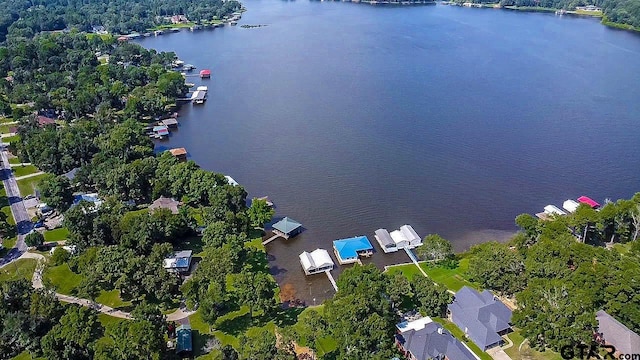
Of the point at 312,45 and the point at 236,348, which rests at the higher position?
the point at 312,45

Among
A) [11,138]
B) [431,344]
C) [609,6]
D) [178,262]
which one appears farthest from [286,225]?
[609,6]

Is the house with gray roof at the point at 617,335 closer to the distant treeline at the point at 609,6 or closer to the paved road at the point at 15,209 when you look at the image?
the paved road at the point at 15,209

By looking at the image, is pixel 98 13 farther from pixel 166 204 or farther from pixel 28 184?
pixel 166 204

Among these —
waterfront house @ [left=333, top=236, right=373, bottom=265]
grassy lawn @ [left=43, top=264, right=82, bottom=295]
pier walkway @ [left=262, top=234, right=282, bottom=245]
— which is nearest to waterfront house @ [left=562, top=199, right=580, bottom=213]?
waterfront house @ [left=333, top=236, right=373, bottom=265]

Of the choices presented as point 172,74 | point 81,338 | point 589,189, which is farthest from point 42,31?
point 589,189

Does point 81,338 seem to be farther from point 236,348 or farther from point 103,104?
point 103,104

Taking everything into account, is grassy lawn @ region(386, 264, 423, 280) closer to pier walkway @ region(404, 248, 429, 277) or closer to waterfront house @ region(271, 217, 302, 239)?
pier walkway @ region(404, 248, 429, 277)

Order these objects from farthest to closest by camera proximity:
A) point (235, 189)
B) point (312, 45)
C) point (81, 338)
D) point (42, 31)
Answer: point (42, 31), point (312, 45), point (235, 189), point (81, 338)

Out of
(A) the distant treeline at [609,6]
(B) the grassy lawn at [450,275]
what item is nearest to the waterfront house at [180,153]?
(B) the grassy lawn at [450,275]
